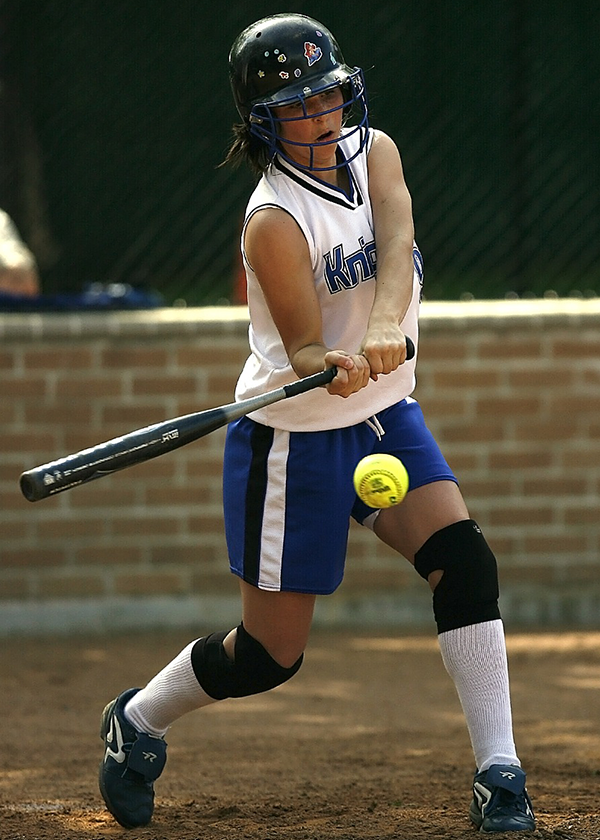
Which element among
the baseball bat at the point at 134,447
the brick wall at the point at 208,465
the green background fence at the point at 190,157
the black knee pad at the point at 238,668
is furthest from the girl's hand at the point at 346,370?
the green background fence at the point at 190,157

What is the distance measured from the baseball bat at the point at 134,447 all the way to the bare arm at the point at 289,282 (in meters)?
0.10

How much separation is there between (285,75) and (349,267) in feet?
1.66

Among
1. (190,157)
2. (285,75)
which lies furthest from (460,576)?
(190,157)

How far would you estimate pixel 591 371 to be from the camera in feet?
21.0

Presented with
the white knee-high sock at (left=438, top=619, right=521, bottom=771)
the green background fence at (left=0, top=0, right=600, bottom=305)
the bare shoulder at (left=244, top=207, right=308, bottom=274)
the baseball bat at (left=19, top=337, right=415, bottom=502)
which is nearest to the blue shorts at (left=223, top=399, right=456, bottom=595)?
the baseball bat at (left=19, top=337, right=415, bottom=502)

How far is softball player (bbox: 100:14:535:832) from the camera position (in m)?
3.38

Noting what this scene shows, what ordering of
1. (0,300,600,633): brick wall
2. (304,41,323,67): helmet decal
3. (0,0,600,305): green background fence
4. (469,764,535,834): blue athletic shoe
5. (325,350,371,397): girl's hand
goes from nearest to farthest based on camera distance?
(325,350,371,397): girl's hand → (469,764,535,834): blue athletic shoe → (304,41,323,67): helmet decal → (0,300,600,633): brick wall → (0,0,600,305): green background fence

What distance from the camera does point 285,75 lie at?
11.2 feet

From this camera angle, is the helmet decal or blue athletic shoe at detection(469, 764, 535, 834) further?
the helmet decal

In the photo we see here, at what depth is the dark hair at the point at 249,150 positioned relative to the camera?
142 inches

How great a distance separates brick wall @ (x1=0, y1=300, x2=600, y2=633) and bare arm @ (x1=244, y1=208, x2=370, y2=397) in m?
2.85

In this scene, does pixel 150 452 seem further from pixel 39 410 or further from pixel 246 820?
pixel 39 410

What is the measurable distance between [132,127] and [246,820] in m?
4.28

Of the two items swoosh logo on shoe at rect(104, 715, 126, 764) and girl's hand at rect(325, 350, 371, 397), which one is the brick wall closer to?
swoosh logo on shoe at rect(104, 715, 126, 764)
